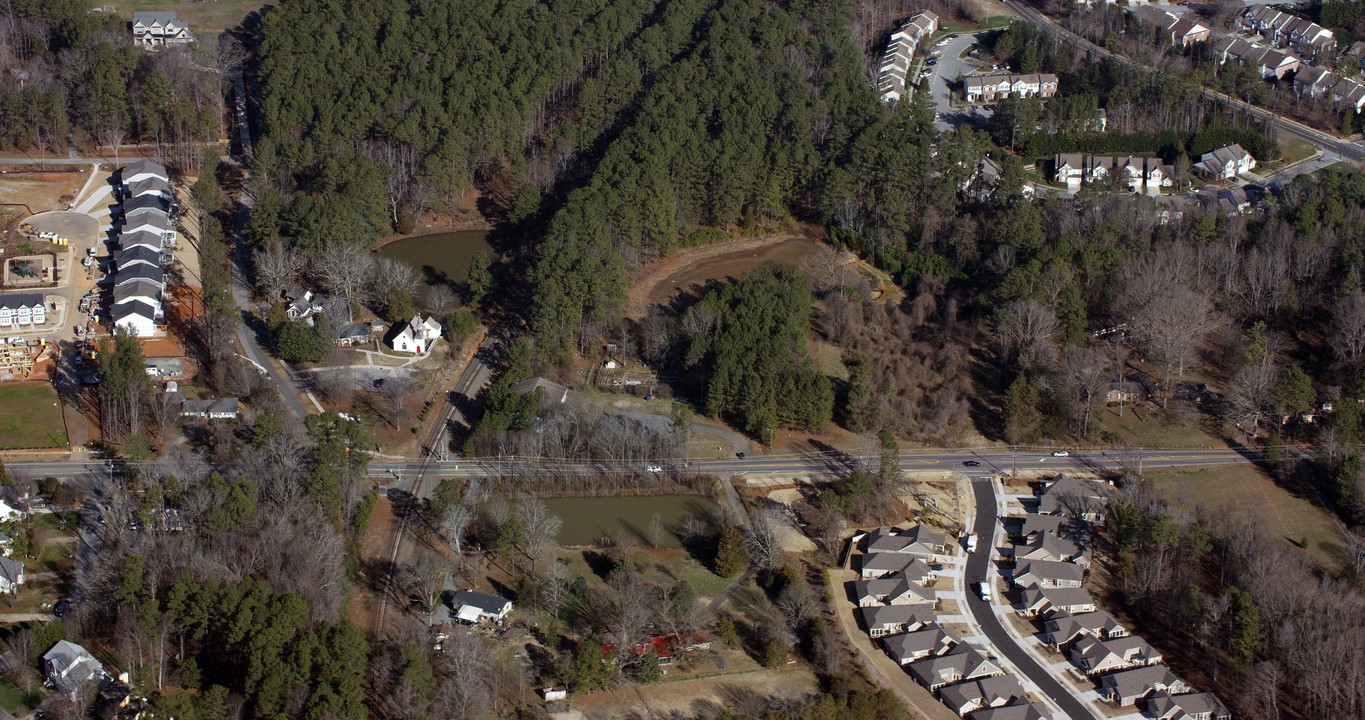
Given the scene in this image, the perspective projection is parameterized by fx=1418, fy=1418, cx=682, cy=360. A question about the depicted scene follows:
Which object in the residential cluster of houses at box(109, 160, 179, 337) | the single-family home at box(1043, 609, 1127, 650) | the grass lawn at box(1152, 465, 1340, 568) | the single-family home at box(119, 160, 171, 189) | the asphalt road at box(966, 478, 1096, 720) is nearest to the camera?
the asphalt road at box(966, 478, 1096, 720)

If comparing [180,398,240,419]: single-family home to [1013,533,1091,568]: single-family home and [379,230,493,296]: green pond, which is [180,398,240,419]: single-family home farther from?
[1013,533,1091,568]: single-family home

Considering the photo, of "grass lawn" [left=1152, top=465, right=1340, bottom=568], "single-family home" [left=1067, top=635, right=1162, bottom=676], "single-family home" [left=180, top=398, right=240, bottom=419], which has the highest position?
"grass lawn" [left=1152, top=465, right=1340, bottom=568]

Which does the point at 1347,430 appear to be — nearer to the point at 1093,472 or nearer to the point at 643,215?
the point at 1093,472

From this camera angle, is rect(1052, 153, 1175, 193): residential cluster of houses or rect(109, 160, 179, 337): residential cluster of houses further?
rect(1052, 153, 1175, 193): residential cluster of houses

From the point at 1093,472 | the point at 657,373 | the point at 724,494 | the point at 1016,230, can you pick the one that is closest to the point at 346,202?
the point at 657,373

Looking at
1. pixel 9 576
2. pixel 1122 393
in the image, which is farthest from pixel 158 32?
pixel 1122 393

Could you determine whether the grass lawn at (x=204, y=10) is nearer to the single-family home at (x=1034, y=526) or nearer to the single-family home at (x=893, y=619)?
the single-family home at (x=1034, y=526)

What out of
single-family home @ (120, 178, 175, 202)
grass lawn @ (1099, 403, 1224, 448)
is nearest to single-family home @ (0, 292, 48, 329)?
single-family home @ (120, 178, 175, 202)

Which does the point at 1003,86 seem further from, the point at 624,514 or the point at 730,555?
the point at 730,555
